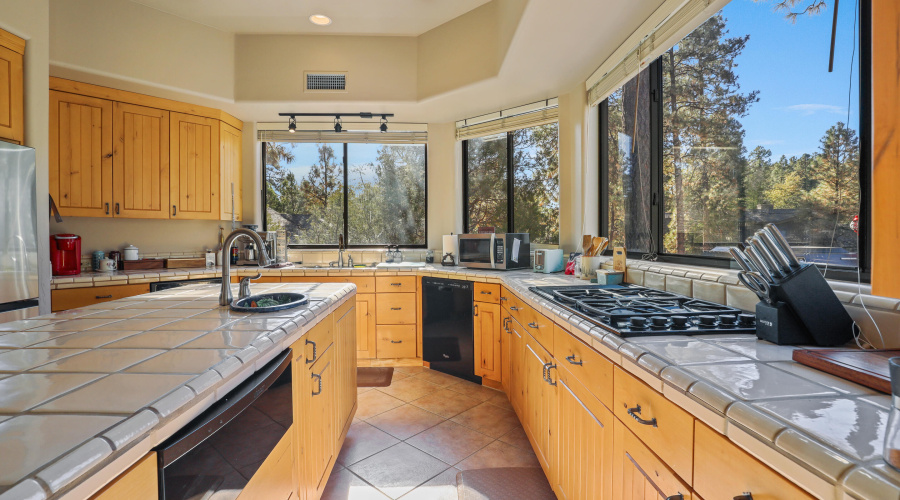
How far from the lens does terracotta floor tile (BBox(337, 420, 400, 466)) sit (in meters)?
2.19

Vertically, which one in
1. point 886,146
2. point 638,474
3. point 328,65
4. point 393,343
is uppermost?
point 328,65

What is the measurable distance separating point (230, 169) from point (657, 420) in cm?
428

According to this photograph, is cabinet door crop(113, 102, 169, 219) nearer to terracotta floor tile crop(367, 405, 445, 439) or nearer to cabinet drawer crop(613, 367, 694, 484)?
terracotta floor tile crop(367, 405, 445, 439)

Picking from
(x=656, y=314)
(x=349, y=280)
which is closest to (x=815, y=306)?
(x=656, y=314)

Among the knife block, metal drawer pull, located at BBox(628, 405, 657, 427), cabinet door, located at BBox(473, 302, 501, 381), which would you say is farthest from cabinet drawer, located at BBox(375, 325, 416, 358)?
the knife block

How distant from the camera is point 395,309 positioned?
3.64 m

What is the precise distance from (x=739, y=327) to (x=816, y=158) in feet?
2.30

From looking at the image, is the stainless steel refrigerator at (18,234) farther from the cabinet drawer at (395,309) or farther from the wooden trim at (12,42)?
the cabinet drawer at (395,309)

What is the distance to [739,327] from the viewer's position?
1.19 m

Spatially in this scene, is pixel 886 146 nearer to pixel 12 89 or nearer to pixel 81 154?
pixel 12 89

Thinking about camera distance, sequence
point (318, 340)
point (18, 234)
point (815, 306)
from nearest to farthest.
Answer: point (815, 306) → point (318, 340) → point (18, 234)

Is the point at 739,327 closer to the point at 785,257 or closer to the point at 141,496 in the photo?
the point at 785,257

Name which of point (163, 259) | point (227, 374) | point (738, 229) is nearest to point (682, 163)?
point (738, 229)

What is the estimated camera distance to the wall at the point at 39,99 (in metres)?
2.43
